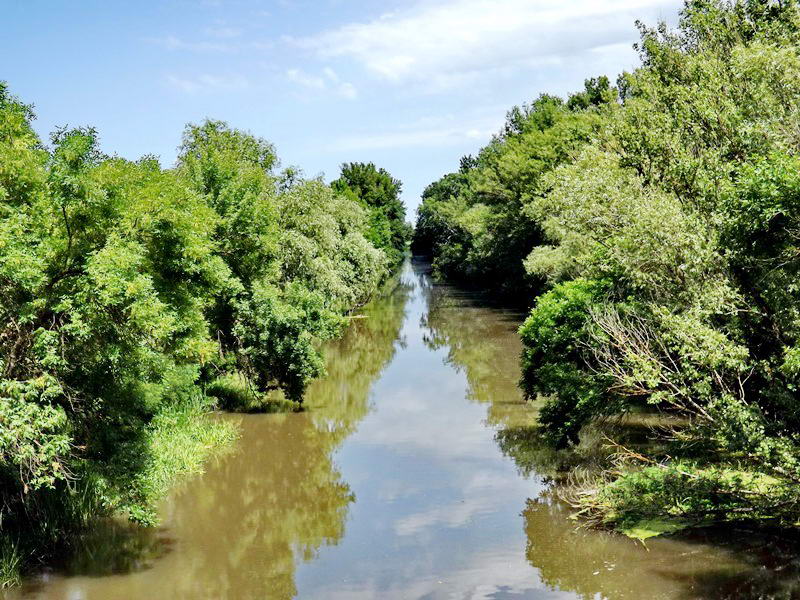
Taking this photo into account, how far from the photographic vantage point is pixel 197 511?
66.7 ft

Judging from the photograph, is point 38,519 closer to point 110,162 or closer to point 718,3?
point 110,162

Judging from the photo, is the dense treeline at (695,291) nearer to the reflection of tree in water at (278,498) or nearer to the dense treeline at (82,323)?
the reflection of tree in water at (278,498)

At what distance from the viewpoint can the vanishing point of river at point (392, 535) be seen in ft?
49.9

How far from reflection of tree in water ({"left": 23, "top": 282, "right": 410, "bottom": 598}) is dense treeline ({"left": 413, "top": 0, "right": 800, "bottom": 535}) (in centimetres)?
684

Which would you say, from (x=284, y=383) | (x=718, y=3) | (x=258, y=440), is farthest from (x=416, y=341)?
(x=718, y=3)

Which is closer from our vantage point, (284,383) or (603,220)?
(603,220)

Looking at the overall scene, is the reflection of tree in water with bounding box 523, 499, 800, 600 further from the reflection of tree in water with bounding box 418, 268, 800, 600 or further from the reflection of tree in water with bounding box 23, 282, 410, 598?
the reflection of tree in water with bounding box 23, 282, 410, 598

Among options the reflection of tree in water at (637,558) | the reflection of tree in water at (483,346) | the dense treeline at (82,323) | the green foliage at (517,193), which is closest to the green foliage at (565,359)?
the reflection of tree in water at (637,558)

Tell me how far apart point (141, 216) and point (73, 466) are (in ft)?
18.1

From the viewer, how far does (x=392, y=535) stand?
18.4 meters

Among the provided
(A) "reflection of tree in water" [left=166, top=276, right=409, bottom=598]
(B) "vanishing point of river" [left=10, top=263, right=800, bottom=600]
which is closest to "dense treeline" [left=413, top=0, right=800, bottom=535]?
(B) "vanishing point of river" [left=10, top=263, right=800, bottom=600]

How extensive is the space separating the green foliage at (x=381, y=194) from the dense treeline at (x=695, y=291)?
257 feet

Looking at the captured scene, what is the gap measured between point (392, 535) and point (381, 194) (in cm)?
10267

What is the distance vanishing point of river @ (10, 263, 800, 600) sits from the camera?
1520 cm
